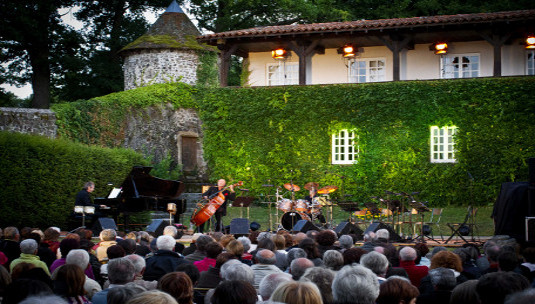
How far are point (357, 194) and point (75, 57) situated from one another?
17.4 meters

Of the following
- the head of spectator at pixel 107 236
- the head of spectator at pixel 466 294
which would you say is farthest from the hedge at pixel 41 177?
the head of spectator at pixel 466 294

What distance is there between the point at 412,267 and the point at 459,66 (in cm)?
1852

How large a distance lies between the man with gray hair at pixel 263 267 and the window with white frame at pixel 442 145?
16.9 metres

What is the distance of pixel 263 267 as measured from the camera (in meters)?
6.33

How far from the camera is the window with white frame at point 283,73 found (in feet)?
84.9

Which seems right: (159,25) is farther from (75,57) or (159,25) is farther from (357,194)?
(357,194)

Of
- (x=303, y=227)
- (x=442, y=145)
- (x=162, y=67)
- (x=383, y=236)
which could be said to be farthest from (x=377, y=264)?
(x=162, y=67)

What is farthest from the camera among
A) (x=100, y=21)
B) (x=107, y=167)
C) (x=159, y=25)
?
(x=100, y=21)

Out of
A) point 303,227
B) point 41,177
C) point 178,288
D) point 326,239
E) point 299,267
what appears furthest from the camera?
point 41,177

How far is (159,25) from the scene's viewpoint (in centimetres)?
2891

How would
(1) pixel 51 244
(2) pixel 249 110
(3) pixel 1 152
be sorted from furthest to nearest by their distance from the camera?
(2) pixel 249 110, (3) pixel 1 152, (1) pixel 51 244

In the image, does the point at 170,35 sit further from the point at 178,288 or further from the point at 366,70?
the point at 178,288

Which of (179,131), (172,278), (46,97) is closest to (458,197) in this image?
(179,131)

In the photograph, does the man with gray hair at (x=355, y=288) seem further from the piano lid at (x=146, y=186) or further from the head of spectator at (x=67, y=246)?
the piano lid at (x=146, y=186)
